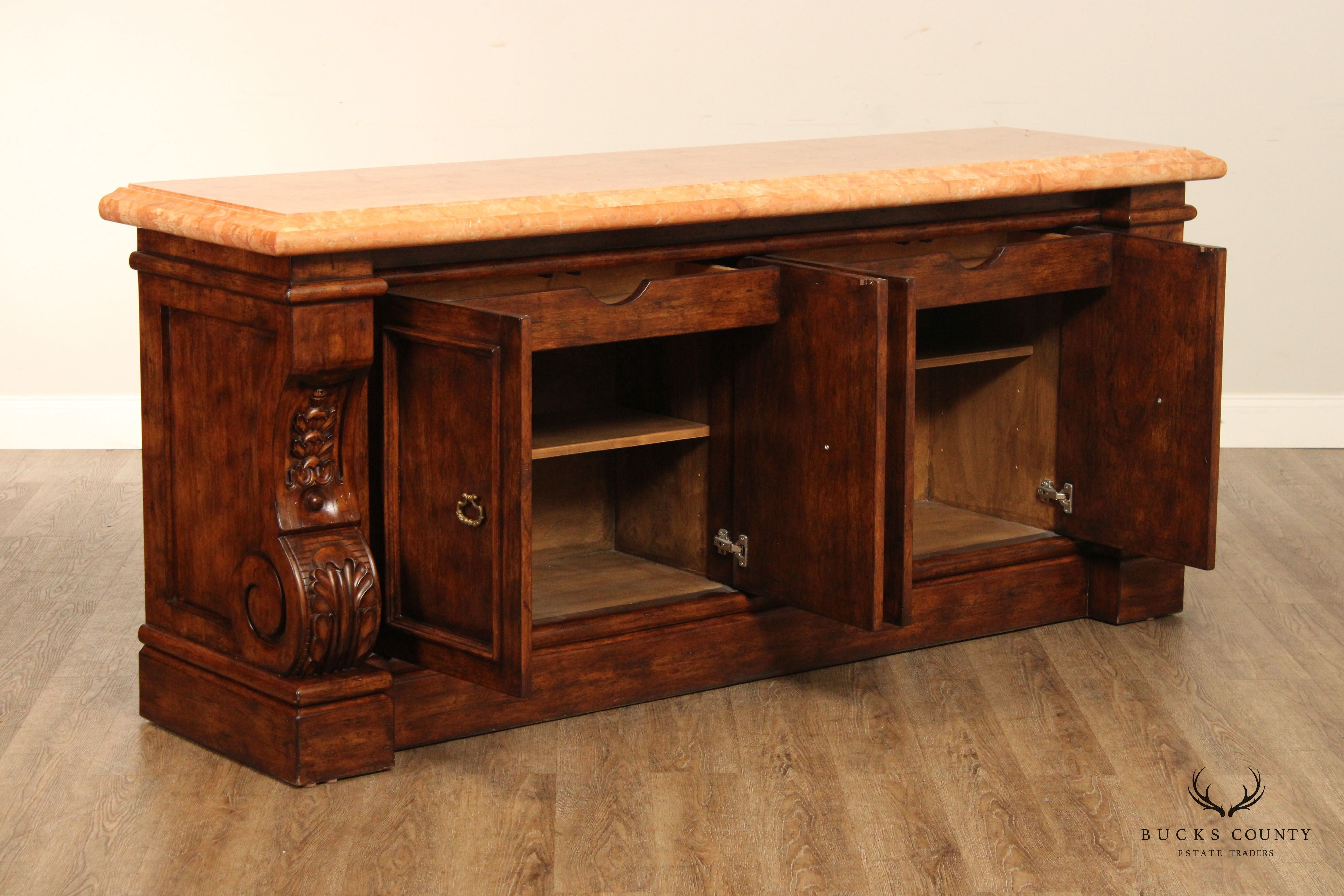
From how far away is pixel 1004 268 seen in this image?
3338 millimetres

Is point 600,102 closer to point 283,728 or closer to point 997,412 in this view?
point 997,412

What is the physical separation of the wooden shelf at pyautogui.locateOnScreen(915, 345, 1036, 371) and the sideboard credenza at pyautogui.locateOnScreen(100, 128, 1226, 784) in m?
0.01

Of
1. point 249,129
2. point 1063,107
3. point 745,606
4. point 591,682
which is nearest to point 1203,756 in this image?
point 745,606

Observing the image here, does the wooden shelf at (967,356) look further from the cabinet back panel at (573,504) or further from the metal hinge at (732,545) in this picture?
the cabinet back panel at (573,504)

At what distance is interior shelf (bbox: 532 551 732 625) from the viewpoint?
10.6 feet

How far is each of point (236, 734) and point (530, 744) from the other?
0.49m

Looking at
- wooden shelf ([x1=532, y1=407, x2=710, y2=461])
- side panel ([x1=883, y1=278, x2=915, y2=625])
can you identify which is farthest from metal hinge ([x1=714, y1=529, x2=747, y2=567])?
side panel ([x1=883, y1=278, x2=915, y2=625])

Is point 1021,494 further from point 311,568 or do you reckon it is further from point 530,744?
point 311,568

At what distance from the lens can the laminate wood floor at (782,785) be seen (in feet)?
8.55

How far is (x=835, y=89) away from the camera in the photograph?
535 centimetres

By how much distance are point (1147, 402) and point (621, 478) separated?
1.06 metres

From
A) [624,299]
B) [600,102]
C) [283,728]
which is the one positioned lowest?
Result: [283,728]

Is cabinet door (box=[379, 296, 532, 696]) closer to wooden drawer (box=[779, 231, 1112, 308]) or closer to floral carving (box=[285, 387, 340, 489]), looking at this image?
floral carving (box=[285, 387, 340, 489])

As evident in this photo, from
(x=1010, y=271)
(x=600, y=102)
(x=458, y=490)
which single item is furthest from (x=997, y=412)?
(x=600, y=102)
